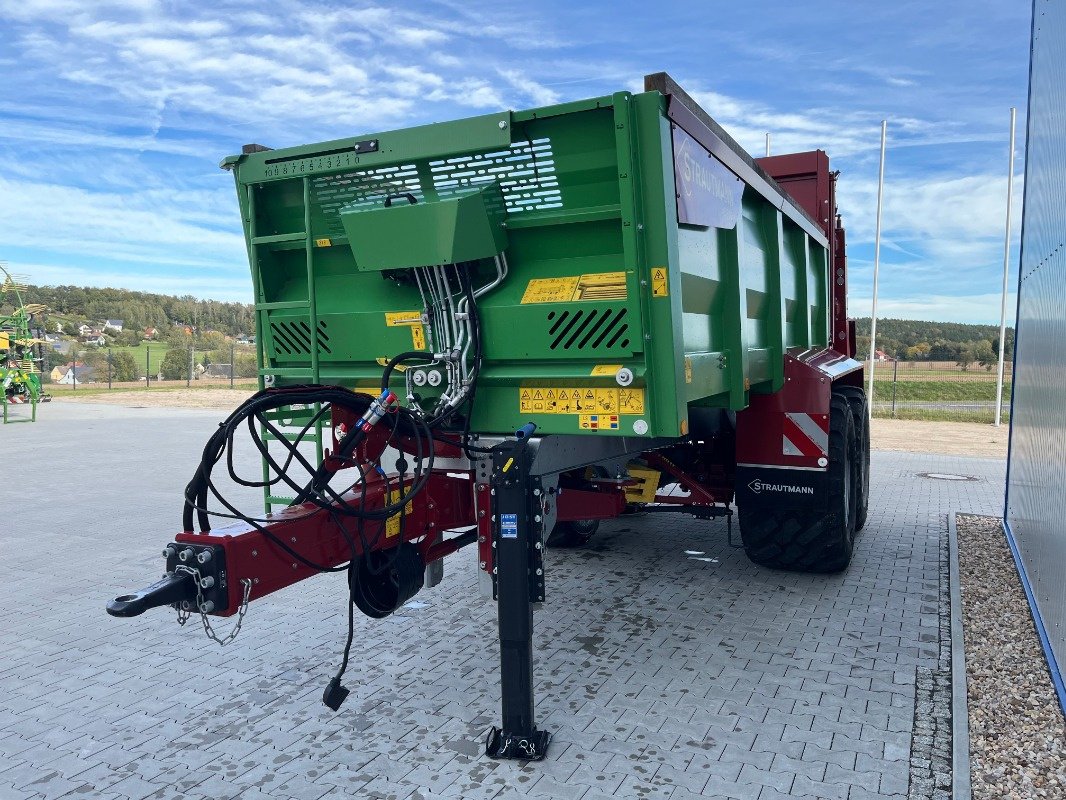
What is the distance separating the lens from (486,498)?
339cm

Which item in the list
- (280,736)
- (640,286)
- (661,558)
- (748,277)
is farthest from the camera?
(661,558)

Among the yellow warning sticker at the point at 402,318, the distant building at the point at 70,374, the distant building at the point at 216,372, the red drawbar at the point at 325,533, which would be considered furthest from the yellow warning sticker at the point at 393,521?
the distant building at the point at 216,372

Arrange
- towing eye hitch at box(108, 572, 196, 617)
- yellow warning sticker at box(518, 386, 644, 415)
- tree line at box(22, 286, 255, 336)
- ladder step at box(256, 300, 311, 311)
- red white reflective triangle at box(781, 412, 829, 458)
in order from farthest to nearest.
A: tree line at box(22, 286, 255, 336)
red white reflective triangle at box(781, 412, 829, 458)
ladder step at box(256, 300, 311, 311)
yellow warning sticker at box(518, 386, 644, 415)
towing eye hitch at box(108, 572, 196, 617)

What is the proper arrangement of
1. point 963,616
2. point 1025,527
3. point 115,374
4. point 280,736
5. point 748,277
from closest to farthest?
point 280,736, point 748,277, point 963,616, point 1025,527, point 115,374

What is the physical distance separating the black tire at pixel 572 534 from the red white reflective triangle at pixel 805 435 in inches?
72.4

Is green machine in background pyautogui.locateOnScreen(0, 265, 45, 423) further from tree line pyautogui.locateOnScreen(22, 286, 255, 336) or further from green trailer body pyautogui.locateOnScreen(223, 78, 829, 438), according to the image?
tree line pyautogui.locateOnScreen(22, 286, 255, 336)

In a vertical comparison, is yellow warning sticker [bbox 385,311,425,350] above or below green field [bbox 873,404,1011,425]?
above

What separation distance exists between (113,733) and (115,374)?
1375 inches

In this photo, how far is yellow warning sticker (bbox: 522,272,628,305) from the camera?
3.16 m

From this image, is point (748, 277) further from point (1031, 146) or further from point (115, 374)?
point (115, 374)

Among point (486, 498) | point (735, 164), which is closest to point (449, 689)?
point (486, 498)

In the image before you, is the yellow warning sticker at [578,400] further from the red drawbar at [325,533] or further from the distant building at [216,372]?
the distant building at [216,372]

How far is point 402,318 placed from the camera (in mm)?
3646

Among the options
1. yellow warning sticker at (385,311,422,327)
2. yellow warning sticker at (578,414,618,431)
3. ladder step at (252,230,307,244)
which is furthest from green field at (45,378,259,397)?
yellow warning sticker at (578,414,618,431)
